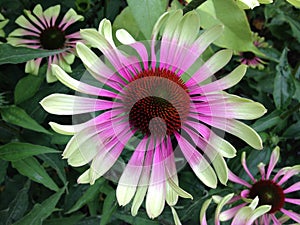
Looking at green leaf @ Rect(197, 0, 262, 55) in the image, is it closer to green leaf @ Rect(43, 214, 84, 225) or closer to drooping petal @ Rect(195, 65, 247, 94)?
drooping petal @ Rect(195, 65, 247, 94)

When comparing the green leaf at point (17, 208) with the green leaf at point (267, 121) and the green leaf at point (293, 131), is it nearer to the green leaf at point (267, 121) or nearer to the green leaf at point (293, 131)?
the green leaf at point (267, 121)

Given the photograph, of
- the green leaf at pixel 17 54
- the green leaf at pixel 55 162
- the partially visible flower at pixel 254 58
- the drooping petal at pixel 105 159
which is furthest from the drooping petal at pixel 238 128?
the partially visible flower at pixel 254 58

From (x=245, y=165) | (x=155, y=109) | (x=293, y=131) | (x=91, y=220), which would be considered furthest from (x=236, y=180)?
(x=155, y=109)

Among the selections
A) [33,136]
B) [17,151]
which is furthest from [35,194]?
[17,151]

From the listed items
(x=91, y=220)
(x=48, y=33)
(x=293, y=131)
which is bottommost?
(x=91, y=220)

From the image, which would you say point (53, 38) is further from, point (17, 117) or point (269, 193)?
point (269, 193)

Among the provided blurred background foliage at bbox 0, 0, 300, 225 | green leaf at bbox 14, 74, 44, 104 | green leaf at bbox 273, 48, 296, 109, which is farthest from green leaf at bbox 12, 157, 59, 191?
green leaf at bbox 273, 48, 296, 109
